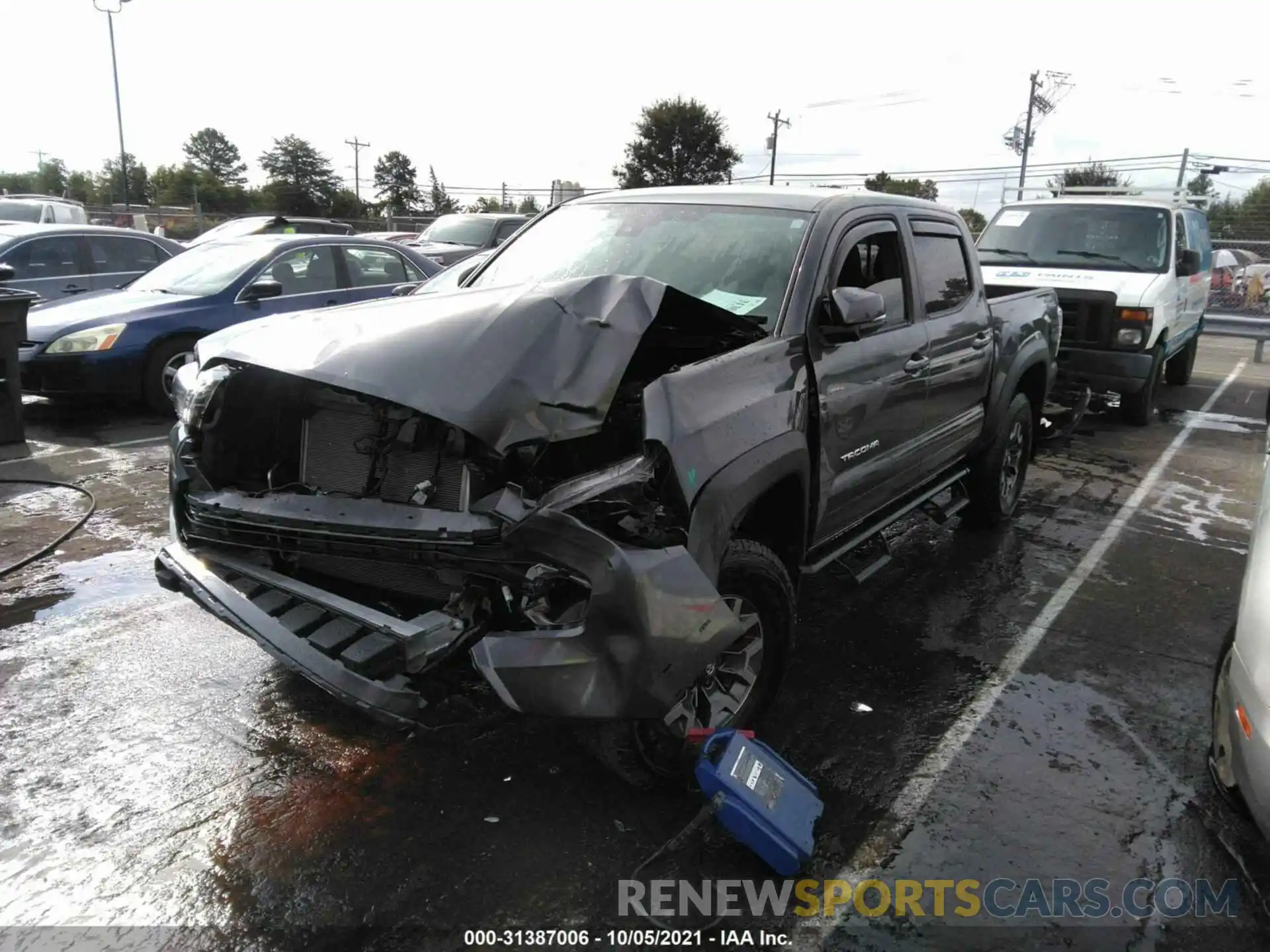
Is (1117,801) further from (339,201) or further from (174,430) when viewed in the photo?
(339,201)

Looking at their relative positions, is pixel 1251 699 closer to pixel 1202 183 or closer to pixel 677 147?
pixel 1202 183

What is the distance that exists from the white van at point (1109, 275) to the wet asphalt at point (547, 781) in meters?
4.51

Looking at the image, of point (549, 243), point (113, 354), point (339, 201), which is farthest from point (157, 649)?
point (339, 201)

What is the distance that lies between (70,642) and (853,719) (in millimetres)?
3484

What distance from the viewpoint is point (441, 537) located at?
251 cm

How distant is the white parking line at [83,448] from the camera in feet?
22.4

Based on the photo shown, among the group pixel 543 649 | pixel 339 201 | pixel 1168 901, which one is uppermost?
pixel 339 201

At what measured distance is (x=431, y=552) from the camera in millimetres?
2539

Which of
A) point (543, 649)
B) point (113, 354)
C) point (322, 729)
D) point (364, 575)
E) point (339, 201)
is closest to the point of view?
point (543, 649)

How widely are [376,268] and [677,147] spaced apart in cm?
5278

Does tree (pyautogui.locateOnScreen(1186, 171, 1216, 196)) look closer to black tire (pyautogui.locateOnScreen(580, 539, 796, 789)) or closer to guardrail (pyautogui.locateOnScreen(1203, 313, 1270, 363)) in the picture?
guardrail (pyautogui.locateOnScreen(1203, 313, 1270, 363))

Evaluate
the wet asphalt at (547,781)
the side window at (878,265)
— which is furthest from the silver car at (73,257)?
the side window at (878,265)

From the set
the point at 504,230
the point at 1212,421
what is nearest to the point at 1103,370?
the point at 1212,421

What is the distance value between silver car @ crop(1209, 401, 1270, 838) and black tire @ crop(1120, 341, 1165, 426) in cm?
694
